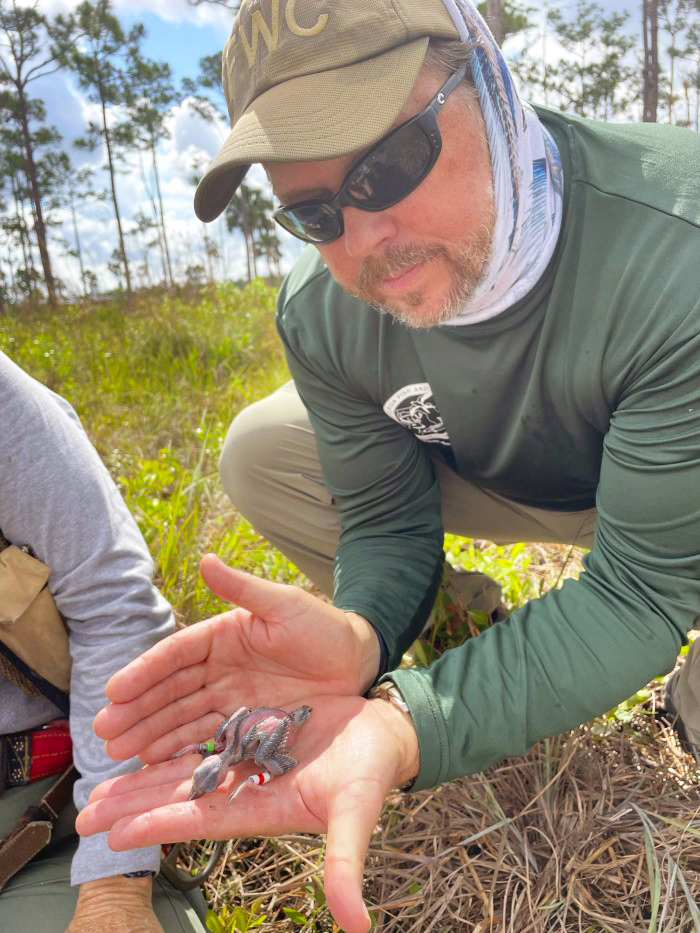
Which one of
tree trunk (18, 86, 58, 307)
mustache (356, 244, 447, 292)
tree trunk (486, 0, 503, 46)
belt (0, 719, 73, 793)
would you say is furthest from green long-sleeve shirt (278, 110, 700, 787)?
tree trunk (18, 86, 58, 307)

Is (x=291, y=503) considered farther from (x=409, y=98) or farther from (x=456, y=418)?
(x=409, y=98)

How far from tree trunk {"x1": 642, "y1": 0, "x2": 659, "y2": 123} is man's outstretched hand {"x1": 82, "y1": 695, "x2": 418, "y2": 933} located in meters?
5.73

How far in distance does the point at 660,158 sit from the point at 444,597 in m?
1.36

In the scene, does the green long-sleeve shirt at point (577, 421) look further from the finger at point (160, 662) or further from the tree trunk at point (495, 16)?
the tree trunk at point (495, 16)

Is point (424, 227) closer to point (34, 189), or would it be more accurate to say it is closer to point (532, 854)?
point (532, 854)

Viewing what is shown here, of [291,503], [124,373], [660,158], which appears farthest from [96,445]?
[660,158]

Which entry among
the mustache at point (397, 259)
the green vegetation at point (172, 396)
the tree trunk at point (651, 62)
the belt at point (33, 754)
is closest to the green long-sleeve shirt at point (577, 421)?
the mustache at point (397, 259)

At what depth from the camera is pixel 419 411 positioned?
6.97 ft

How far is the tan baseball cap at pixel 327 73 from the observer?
150 centimetres

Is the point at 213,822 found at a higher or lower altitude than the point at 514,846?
higher

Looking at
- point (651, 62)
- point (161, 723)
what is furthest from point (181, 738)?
point (651, 62)

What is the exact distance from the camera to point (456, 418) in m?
2.04

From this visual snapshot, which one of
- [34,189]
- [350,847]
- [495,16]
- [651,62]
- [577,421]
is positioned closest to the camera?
[350,847]

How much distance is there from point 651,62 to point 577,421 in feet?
18.5
